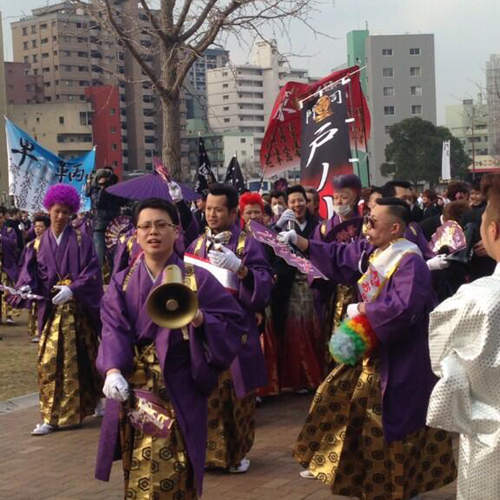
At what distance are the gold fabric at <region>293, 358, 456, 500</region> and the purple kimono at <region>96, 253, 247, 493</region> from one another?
106 cm

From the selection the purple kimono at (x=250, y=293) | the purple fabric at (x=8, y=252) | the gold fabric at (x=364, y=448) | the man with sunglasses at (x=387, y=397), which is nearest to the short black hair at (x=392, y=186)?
the purple kimono at (x=250, y=293)

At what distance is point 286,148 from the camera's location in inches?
399

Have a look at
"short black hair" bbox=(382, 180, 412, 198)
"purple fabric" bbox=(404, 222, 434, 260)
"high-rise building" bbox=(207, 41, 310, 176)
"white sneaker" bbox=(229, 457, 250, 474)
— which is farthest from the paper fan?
"high-rise building" bbox=(207, 41, 310, 176)

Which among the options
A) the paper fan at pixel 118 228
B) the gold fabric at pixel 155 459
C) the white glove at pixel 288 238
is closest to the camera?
the gold fabric at pixel 155 459

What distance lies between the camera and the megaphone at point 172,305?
3.88 metres

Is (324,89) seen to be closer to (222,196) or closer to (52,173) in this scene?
(222,196)

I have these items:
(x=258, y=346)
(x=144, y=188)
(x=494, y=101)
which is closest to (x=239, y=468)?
(x=258, y=346)

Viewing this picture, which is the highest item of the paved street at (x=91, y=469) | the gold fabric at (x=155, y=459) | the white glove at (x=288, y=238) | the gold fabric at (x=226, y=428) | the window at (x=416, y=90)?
the window at (x=416, y=90)

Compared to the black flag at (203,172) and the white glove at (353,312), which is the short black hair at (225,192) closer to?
the white glove at (353,312)

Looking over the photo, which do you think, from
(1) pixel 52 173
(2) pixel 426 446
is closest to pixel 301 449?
(2) pixel 426 446

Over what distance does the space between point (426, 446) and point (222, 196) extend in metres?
2.11

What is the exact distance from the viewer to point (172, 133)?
1272cm

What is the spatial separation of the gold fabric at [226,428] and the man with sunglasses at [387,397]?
2.75 feet

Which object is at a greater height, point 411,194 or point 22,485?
point 411,194
